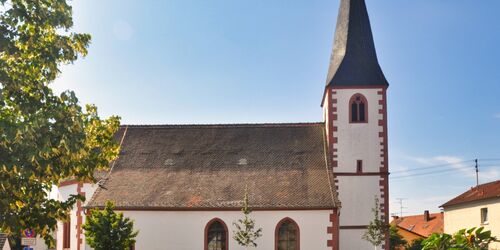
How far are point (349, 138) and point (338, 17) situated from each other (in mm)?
7808

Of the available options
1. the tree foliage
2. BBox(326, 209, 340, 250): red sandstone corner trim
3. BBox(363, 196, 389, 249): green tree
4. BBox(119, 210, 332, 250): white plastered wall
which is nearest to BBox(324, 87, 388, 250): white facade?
BBox(363, 196, 389, 249): green tree

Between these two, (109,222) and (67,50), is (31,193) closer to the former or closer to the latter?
(67,50)

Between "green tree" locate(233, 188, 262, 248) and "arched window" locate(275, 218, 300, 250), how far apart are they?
95cm

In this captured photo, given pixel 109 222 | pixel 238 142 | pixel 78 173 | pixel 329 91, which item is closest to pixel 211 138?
pixel 238 142

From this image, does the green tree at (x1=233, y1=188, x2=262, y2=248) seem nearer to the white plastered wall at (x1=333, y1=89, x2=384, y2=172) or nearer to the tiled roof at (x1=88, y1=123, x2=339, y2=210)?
the tiled roof at (x1=88, y1=123, x2=339, y2=210)

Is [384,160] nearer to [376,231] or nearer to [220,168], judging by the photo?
[376,231]

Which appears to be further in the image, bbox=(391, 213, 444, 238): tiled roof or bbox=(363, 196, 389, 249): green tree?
bbox=(391, 213, 444, 238): tiled roof

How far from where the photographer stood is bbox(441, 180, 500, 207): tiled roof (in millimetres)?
41375

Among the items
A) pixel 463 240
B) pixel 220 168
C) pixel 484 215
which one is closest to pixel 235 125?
pixel 220 168

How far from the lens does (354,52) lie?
3064cm

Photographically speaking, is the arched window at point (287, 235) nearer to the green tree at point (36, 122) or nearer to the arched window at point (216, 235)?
the arched window at point (216, 235)

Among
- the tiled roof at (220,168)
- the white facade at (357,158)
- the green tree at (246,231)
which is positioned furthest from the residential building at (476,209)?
the green tree at (246,231)

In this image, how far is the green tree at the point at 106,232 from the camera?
2302 cm

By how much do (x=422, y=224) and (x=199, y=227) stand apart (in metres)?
48.2
